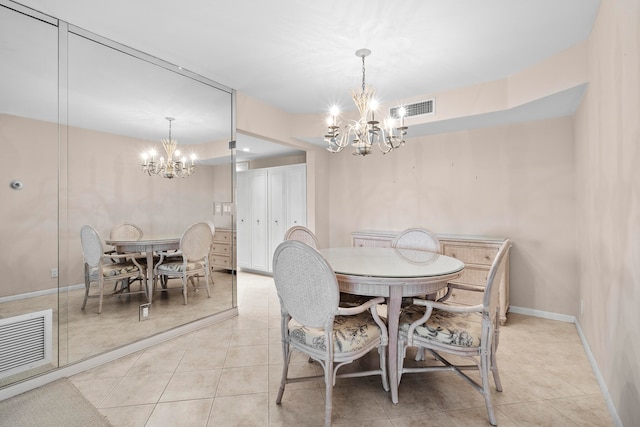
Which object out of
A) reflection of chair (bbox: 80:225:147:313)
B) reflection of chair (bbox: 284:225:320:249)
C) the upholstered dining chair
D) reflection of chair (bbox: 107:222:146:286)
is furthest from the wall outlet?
the upholstered dining chair

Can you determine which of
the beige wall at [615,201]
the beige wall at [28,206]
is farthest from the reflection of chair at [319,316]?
the beige wall at [28,206]

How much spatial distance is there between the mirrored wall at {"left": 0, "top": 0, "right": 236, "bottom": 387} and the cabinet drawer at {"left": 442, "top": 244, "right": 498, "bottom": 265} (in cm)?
285

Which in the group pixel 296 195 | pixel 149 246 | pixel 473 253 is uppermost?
pixel 296 195

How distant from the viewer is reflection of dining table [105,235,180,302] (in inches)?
104

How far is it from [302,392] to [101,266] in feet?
6.23

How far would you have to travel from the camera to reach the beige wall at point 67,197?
2.03m

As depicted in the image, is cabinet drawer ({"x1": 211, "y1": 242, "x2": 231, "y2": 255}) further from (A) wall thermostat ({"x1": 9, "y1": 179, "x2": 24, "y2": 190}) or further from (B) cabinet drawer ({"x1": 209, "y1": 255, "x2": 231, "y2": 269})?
(A) wall thermostat ({"x1": 9, "y1": 179, "x2": 24, "y2": 190})

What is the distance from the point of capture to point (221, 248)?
137 inches

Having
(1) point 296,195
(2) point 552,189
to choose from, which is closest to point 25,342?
(1) point 296,195

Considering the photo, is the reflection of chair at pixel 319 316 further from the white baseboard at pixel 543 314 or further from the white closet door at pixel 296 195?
the white closet door at pixel 296 195

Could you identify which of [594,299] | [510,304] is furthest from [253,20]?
[510,304]

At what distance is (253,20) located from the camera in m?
2.21

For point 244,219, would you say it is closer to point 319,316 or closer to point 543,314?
point 319,316

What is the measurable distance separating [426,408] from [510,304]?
2384 mm
